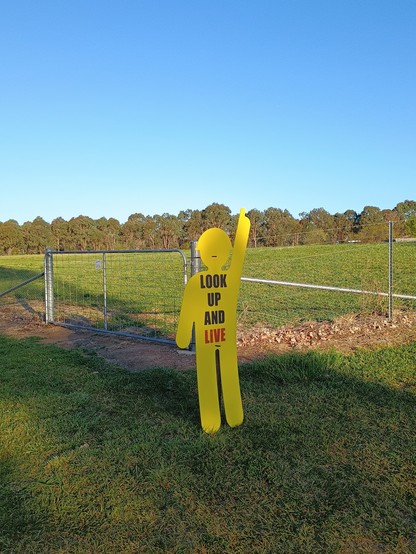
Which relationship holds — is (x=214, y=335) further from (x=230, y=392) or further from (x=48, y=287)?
(x=48, y=287)

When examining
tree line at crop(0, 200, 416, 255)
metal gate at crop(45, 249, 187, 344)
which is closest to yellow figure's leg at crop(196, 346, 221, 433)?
metal gate at crop(45, 249, 187, 344)

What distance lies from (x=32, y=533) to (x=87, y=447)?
1057 mm

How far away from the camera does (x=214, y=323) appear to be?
396 centimetres

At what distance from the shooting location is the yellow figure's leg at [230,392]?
13.0 ft

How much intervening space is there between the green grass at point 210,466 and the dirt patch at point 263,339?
109cm

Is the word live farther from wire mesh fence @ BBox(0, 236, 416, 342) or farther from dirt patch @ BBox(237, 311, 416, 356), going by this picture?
wire mesh fence @ BBox(0, 236, 416, 342)

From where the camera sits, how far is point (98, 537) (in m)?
2.55

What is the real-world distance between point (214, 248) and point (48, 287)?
6670 mm

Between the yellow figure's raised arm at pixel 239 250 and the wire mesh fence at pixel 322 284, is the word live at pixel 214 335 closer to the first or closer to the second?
the yellow figure's raised arm at pixel 239 250

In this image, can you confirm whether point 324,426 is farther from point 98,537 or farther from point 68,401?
point 68,401

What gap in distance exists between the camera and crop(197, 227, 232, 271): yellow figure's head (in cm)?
390

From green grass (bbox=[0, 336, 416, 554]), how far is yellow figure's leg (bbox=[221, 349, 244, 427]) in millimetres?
96

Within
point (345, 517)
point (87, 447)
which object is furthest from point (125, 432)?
point (345, 517)

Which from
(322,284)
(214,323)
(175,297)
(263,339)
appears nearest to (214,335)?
(214,323)
